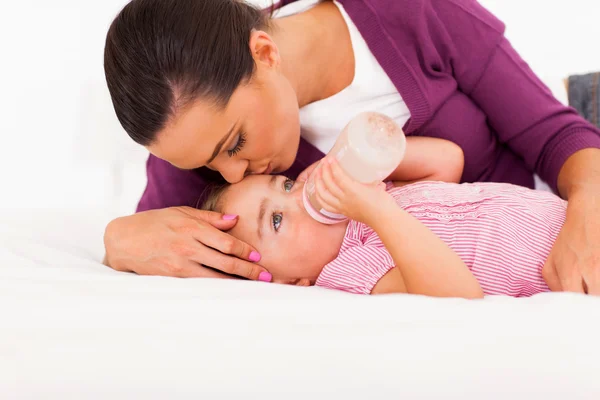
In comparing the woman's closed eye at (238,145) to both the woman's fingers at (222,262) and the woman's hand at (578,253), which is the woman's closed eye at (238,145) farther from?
the woman's hand at (578,253)

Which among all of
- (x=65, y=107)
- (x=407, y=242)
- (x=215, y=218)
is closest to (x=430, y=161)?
(x=407, y=242)

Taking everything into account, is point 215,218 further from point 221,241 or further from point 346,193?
point 346,193

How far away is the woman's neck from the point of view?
55.4 inches

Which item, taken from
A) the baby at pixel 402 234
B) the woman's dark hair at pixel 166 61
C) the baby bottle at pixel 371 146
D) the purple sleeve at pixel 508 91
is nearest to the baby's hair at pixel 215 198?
the baby at pixel 402 234

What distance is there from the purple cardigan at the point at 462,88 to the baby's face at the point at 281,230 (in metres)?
0.31

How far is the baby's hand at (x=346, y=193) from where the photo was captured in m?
A: 1.11

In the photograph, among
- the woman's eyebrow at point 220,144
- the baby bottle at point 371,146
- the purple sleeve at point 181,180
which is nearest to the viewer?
the baby bottle at point 371,146

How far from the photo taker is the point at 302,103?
1508 mm

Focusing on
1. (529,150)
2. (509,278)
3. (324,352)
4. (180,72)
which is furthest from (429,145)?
(324,352)

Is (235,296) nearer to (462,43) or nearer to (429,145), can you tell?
(429,145)

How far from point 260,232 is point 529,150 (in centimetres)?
75

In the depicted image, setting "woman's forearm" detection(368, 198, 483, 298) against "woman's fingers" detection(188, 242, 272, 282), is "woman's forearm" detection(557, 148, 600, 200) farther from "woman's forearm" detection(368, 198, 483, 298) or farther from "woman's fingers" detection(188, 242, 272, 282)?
"woman's fingers" detection(188, 242, 272, 282)

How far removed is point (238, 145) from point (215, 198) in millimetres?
227

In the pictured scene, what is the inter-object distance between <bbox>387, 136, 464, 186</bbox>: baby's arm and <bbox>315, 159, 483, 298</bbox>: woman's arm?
0.39 metres
